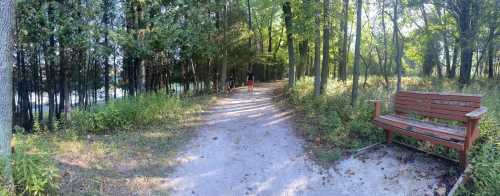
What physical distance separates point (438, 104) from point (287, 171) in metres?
2.68

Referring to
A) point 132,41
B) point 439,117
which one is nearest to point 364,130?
point 439,117

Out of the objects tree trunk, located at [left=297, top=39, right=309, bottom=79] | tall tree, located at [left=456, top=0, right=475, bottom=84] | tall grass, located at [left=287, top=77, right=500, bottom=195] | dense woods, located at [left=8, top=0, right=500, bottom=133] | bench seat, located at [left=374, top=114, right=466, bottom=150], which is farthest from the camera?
tree trunk, located at [left=297, top=39, right=309, bottom=79]

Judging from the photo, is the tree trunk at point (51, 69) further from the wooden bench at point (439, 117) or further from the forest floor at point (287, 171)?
the wooden bench at point (439, 117)

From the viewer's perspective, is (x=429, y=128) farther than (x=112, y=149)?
No

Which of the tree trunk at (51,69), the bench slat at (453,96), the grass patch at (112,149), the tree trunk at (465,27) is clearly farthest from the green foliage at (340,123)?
the tree trunk at (51,69)

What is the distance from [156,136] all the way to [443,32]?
40.3 feet

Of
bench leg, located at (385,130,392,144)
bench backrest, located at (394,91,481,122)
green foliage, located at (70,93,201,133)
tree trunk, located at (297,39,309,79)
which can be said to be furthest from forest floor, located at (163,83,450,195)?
tree trunk, located at (297,39,309,79)

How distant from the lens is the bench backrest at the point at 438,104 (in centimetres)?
401

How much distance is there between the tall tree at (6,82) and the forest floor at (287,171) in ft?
5.58

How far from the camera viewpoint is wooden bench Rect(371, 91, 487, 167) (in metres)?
3.60

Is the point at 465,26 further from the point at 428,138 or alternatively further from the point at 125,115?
the point at 125,115

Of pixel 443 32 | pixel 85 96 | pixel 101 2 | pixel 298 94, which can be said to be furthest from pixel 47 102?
pixel 443 32

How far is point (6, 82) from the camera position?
3.11 metres

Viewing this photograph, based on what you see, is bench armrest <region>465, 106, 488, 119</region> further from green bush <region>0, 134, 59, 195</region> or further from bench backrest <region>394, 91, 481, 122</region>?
green bush <region>0, 134, 59, 195</region>
